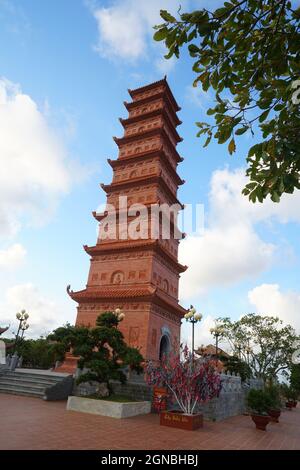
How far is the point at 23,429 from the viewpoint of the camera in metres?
7.36

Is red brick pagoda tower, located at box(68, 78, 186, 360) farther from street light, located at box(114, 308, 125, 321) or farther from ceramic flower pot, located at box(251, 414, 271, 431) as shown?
ceramic flower pot, located at box(251, 414, 271, 431)

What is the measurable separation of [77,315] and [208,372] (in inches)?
479

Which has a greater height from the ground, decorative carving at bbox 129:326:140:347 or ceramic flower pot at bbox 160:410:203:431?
decorative carving at bbox 129:326:140:347

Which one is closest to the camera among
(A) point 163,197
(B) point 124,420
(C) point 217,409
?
(B) point 124,420

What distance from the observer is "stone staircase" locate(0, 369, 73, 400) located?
13906 millimetres

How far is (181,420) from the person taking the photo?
9.51 m

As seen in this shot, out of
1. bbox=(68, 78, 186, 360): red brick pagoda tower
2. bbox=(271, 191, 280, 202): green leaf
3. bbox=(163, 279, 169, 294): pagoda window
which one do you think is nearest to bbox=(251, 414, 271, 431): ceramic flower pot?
bbox=(68, 78, 186, 360): red brick pagoda tower

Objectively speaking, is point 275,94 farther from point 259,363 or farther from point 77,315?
point 259,363

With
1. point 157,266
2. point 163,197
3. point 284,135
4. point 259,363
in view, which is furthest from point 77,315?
point 259,363

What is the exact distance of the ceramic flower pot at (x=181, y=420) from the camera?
939cm

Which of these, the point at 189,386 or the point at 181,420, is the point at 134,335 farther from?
the point at 181,420

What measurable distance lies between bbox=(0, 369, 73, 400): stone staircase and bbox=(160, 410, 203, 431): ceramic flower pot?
6288mm

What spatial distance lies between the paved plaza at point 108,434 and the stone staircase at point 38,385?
114 inches

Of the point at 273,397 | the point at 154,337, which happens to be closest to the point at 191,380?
the point at 273,397
